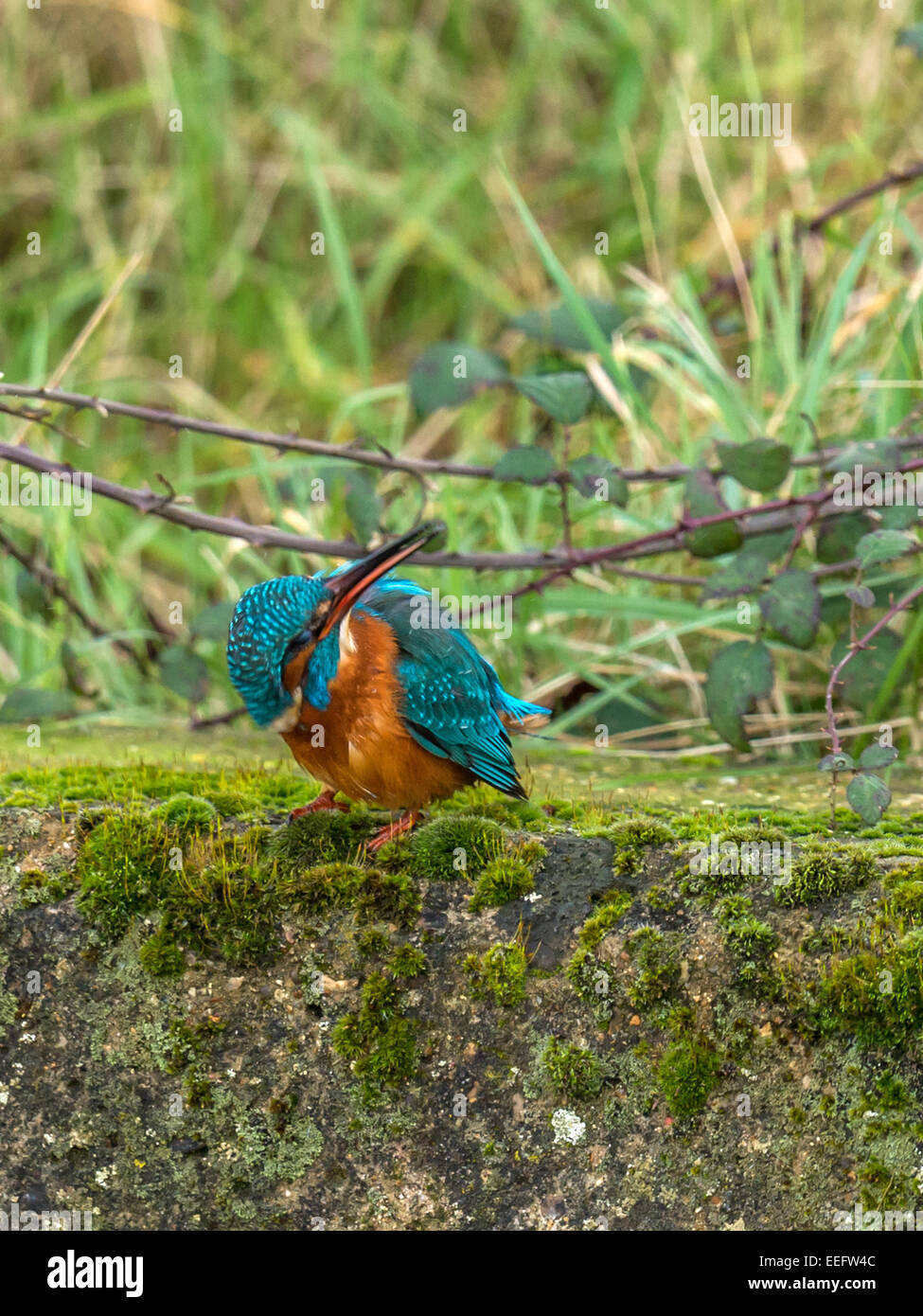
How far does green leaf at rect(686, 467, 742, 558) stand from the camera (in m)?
2.88

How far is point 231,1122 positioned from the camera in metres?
2.10

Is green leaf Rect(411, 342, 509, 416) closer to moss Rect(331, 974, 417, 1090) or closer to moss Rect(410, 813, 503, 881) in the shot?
moss Rect(410, 813, 503, 881)

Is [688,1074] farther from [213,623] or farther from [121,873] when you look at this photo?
[213,623]

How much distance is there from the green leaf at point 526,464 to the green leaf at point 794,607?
56 centimetres

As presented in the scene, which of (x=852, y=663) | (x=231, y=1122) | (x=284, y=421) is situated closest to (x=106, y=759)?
(x=231, y=1122)

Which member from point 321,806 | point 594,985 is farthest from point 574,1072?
point 321,806

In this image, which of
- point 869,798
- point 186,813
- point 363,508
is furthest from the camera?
point 363,508

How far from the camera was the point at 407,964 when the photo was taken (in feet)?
6.94

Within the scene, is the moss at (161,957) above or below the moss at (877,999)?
above

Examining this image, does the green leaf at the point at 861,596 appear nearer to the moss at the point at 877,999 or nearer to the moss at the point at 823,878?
the moss at the point at 823,878

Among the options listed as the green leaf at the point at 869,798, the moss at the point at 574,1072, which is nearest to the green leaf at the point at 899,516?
the green leaf at the point at 869,798

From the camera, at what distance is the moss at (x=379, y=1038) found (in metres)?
2.08

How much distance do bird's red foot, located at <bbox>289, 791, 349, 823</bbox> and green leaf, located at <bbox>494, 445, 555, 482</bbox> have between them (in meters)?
0.86

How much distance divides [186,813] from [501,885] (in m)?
0.56
